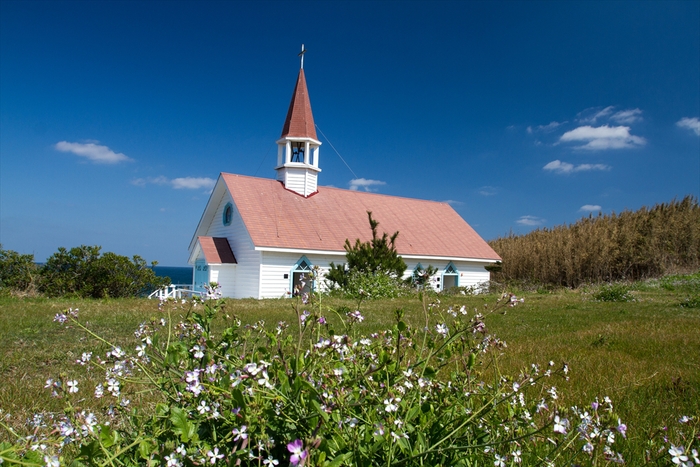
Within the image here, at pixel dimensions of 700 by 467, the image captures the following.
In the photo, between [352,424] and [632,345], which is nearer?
[352,424]

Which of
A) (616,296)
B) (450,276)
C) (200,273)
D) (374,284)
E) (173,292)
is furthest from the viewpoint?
(450,276)

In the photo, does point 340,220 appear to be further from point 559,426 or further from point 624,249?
point 559,426

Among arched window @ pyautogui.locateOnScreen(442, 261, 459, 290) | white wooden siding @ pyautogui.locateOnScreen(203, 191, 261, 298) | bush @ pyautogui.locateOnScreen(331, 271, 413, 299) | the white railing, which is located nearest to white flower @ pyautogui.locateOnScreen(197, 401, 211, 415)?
the white railing

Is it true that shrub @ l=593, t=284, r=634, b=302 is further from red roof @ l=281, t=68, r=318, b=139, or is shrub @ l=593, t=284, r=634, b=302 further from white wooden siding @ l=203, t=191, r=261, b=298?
red roof @ l=281, t=68, r=318, b=139

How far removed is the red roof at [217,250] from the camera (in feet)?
66.2

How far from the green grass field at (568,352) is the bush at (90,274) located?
361cm

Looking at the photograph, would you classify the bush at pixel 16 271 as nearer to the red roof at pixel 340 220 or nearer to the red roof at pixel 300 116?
the red roof at pixel 340 220

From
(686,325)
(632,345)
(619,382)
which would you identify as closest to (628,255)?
(686,325)

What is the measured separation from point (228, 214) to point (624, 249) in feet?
68.6

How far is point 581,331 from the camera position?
331 inches

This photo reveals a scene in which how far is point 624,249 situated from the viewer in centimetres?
2405

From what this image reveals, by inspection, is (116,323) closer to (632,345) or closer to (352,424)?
(352,424)

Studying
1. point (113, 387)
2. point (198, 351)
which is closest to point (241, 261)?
point (198, 351)

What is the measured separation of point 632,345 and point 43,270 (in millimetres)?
17836
